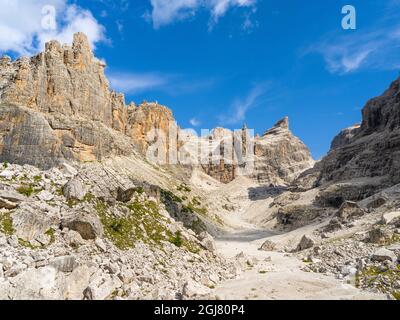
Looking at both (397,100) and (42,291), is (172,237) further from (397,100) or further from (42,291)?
(397,100)

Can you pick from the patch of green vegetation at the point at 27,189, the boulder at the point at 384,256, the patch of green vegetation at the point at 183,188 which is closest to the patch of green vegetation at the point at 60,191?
the patch of green vegetation at the point at 27,189

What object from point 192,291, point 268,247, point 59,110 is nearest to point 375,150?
point 268,247

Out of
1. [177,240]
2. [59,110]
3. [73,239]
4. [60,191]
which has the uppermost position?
[59,110]

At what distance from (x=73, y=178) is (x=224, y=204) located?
13364 cm

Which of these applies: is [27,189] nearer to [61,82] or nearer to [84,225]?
[84,225]

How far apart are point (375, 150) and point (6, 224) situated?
406 feet

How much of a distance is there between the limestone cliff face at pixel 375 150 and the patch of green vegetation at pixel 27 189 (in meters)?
94.5

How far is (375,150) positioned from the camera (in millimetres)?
125625

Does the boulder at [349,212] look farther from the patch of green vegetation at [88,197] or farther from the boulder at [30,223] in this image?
the boulder at [30,223]

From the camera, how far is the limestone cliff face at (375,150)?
374 feet

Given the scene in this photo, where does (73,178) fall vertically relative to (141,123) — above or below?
below
